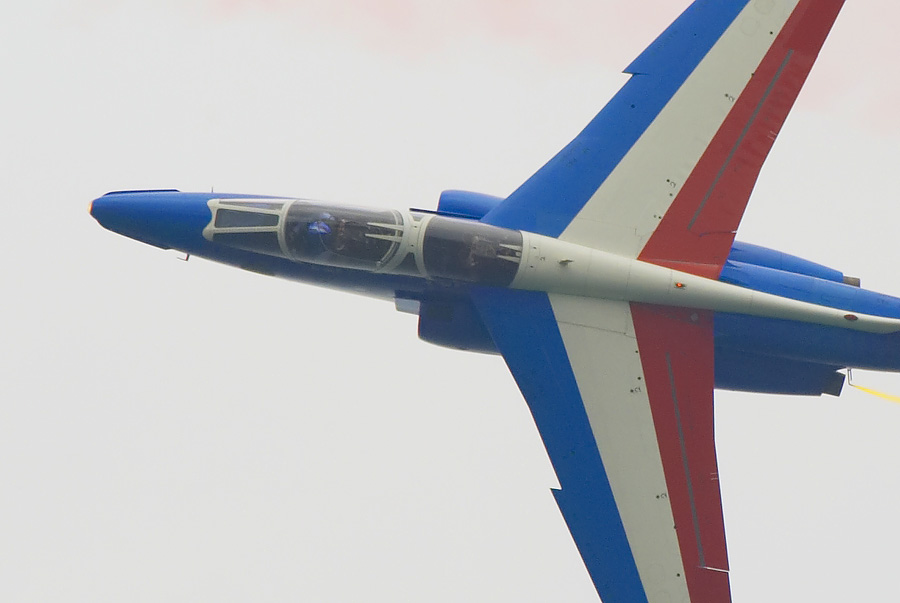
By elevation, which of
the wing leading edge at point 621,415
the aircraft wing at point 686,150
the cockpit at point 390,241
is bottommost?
the wing leading edge at point 621,415

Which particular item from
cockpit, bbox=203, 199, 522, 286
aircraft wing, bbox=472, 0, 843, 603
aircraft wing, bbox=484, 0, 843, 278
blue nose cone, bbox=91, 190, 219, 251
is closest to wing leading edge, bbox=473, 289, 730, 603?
aircraft wing, bbox=472, 0, 843, 603

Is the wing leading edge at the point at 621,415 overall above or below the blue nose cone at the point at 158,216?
below

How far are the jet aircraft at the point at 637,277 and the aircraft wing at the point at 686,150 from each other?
0.03 metres

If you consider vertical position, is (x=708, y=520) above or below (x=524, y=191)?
below

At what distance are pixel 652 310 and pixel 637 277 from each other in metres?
0.58

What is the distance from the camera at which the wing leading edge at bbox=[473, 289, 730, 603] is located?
68.1 feet

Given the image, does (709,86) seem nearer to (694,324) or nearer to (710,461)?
(694,324)

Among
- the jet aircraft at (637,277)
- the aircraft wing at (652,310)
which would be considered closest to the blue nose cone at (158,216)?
the jet aircraft at (637,277)

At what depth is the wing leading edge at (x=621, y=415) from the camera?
20766mm

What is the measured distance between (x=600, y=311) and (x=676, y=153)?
2.59 m

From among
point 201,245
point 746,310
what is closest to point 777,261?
point 746,310

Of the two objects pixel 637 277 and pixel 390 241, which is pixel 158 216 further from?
pixel 637 277

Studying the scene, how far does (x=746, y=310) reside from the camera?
2077cm

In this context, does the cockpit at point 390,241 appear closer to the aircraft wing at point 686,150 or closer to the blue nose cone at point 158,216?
the aircraft wing at point 686,150
